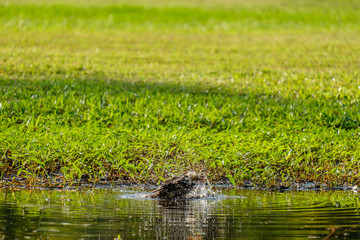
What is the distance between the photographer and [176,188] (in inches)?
335

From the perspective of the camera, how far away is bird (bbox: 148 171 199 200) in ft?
27.9

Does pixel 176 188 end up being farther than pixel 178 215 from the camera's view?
Yes

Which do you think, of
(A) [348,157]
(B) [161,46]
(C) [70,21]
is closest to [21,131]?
(A) [348,157]

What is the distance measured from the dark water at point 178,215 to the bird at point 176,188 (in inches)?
7.5

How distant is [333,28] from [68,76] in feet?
48.3

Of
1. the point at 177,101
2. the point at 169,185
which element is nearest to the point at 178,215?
the point at 169,185

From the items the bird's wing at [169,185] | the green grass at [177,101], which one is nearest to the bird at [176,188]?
the bird's wing at [169,185]

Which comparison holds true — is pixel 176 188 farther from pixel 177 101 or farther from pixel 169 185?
pixel 177 101

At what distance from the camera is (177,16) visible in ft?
97.4

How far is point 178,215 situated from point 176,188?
1227mm

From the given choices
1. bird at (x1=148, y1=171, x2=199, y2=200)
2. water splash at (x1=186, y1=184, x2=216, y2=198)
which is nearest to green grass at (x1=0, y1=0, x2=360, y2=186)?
water splash at (x1=186, y1=184, x2=216, y2=198)

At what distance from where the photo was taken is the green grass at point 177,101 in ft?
32.3

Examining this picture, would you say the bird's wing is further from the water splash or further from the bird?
the water splash

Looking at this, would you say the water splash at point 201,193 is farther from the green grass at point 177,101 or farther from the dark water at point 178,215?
the green grass at point 177,101
